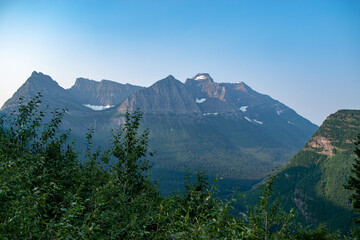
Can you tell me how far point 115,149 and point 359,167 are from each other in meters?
33.5

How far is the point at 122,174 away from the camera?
12.9 meters

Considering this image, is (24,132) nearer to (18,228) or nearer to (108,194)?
(108,194)

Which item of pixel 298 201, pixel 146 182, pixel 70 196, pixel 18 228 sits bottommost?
pixel 298 201

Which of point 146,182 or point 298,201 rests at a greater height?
point 146,182

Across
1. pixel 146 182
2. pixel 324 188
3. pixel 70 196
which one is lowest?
pixel 324 188

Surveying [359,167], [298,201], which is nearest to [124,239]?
[359,167]

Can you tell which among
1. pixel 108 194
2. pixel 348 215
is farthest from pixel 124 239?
pixel 348 215

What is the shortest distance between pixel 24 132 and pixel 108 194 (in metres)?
7.77

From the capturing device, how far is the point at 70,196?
8.31m

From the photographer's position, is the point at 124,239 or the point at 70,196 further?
the point at 70,196

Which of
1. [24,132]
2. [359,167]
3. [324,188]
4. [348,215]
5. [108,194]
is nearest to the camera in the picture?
[108,194]

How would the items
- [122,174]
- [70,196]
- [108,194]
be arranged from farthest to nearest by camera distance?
[122,174] → [108,194] → [70,196]

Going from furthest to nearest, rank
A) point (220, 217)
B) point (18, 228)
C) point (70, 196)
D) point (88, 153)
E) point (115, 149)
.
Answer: point (88, 153) < point (115, 149) < point (70, 196) < point (220, 217) < point (18, 228)

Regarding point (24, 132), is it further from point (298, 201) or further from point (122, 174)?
point (298, 201)
